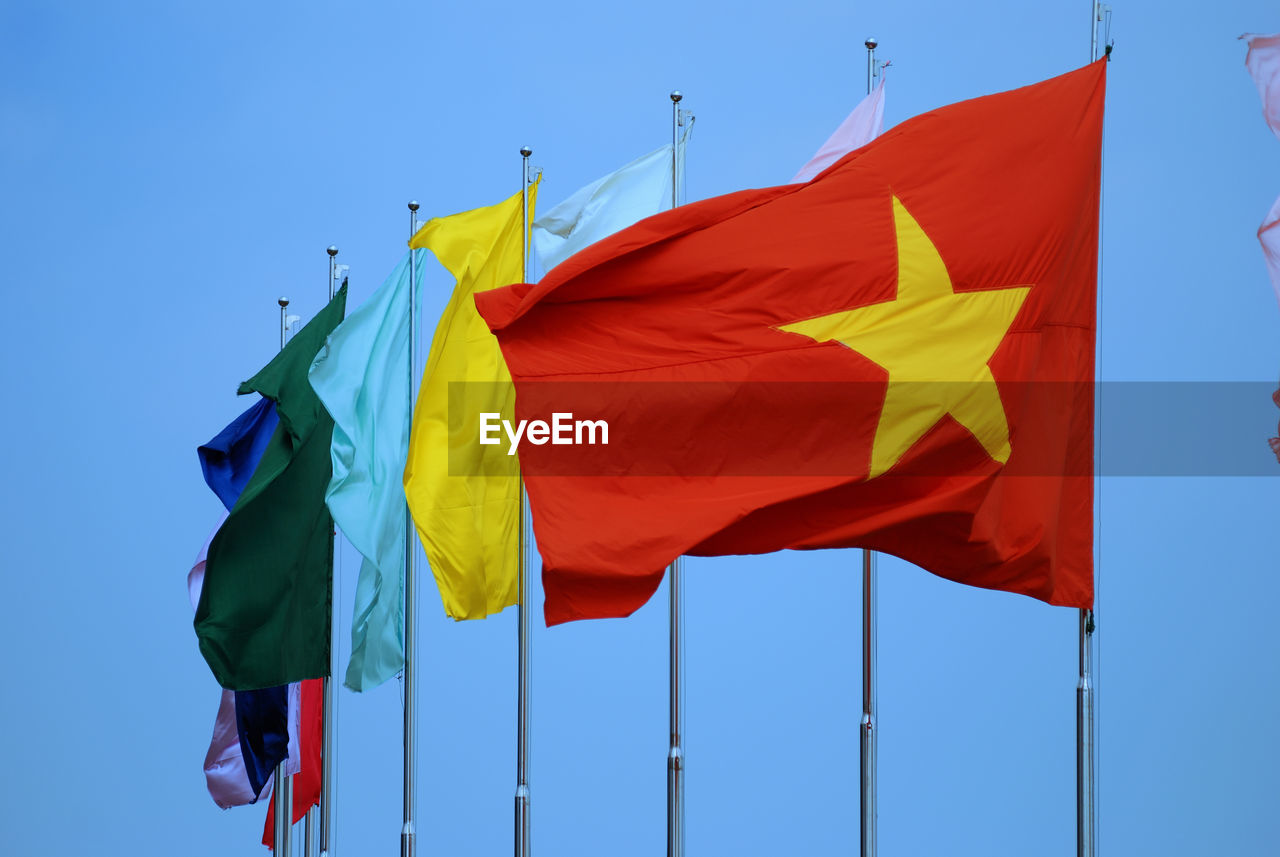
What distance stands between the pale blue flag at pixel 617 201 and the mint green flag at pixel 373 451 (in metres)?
1.66

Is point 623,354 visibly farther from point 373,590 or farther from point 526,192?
point 373,590

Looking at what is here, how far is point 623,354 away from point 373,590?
5.08 metres

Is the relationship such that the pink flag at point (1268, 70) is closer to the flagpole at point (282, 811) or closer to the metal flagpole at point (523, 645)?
the metal flagpole at point (523, 645)

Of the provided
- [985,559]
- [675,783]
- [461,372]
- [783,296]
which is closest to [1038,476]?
[985,559]

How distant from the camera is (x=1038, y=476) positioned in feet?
30.1

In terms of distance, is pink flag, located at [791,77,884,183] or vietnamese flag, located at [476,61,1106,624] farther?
pink flag, located at [791,77,884,183]

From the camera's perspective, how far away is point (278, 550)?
13.5 metres

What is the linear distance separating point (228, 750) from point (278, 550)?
4166 mm

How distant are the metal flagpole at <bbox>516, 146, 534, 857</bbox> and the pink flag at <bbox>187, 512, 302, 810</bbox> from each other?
3.67 meters

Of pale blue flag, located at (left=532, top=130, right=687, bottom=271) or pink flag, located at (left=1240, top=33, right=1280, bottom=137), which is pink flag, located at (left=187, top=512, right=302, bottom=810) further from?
pink flag, located at (left=1240, top=33, right=1280, bottom=137)

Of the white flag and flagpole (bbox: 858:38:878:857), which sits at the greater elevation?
the white flag

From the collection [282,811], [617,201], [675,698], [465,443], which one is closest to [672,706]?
[675,698]

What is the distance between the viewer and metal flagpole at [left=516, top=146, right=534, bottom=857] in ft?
42.5
